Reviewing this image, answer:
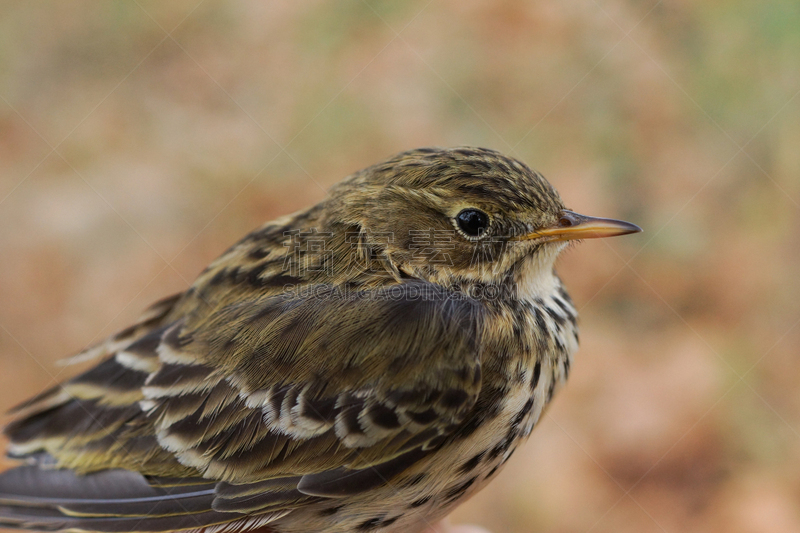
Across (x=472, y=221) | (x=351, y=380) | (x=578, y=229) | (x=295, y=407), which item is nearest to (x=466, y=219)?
(x=472, y=221)

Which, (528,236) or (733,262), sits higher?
(733,262)

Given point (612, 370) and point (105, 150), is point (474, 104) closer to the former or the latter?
point (612, 370)

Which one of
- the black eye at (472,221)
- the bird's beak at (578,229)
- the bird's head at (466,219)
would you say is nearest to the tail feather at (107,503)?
the bird's head at (466,219)

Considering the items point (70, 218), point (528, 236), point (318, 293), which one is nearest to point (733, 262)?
point (528, 236)

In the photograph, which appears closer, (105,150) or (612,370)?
(612,370)

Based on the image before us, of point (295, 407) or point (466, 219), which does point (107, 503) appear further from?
point (466, 219)

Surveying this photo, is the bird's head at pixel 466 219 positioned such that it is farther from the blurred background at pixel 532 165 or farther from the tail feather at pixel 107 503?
the blurred background at pixel 532 165

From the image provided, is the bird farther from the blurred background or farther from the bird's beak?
the blurred background
